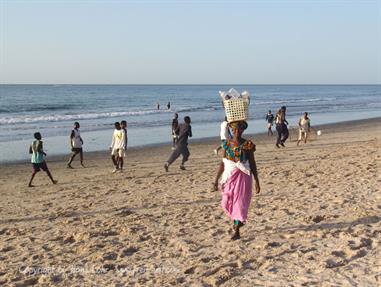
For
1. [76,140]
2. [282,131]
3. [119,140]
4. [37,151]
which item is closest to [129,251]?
[37,151]

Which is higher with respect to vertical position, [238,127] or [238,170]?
[238,127]

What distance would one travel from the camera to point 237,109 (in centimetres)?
577

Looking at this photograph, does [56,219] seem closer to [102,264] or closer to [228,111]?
[102,264]

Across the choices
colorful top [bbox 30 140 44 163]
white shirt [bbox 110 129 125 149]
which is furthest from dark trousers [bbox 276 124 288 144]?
colorful top [bbox 30 140 44 163]

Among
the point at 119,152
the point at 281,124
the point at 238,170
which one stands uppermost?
the point at 238,170

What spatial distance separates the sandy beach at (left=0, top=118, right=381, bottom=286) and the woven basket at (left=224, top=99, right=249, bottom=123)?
1.63 m

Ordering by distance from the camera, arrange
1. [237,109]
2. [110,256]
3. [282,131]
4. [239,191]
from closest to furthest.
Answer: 1. [110,256]
2. [237,109]
3. [239,191]
4. [282,131]

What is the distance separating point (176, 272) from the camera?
5.10 m

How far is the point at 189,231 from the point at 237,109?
1.96 meters

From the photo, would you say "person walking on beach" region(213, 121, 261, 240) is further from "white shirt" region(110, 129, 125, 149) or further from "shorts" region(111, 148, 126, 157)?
"shorts" region(111, 148, 126, 157)

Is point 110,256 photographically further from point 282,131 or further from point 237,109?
point 282,131

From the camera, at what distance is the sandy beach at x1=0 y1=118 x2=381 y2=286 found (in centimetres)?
502

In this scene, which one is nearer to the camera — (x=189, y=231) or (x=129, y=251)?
(x=129, y=251)

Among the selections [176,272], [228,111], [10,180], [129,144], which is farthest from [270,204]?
[129,144]
